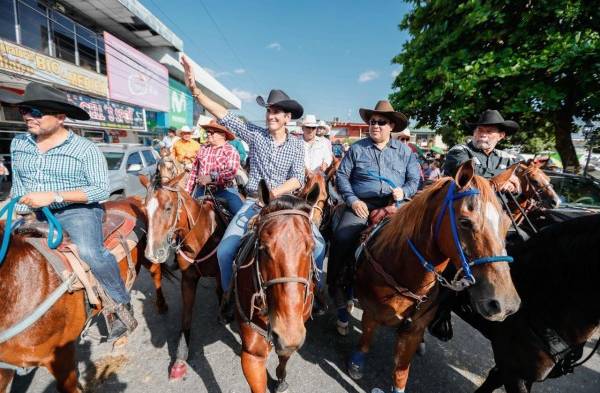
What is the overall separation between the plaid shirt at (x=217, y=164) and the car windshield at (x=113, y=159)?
4.82 m

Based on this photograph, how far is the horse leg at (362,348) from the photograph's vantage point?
271 cm

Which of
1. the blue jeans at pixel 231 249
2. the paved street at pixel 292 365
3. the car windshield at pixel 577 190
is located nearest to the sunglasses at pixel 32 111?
the blue jeans at pixel 231 249

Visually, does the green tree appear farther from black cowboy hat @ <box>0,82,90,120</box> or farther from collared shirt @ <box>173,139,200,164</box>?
black cowboy hat @ <box>0,82,90,120</box>

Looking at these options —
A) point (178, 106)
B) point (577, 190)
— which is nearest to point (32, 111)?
point (577, 190)

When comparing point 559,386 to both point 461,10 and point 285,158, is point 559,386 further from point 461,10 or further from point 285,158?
point 461,10

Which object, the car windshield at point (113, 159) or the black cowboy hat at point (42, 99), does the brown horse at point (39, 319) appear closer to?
the black cowboy hat at point (42, 99)

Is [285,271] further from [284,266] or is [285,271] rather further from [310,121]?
[310,121]

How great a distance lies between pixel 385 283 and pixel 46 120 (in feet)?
10.3

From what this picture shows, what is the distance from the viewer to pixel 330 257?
324 centimetres

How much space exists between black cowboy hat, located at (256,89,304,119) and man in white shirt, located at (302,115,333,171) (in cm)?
330

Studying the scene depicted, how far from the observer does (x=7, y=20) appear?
28.7 feet

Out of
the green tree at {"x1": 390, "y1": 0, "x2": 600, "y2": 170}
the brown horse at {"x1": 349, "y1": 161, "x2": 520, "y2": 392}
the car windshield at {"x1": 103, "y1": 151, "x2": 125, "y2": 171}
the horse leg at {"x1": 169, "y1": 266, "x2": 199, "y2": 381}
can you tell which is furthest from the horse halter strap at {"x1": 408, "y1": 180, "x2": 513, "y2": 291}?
the car windshield at {"x1": 103, "y1": 151, "x2": 125, "y2": 171}

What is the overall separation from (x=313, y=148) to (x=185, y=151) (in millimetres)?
3880

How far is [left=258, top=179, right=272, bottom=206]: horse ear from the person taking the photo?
1.82 meters
